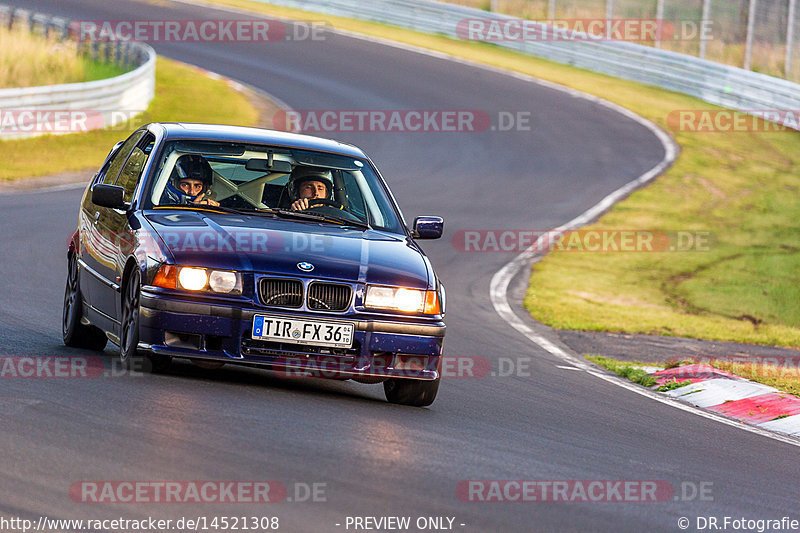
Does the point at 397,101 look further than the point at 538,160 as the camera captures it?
Yes

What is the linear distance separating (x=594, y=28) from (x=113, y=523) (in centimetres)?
3832

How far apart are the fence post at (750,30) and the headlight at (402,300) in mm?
30076

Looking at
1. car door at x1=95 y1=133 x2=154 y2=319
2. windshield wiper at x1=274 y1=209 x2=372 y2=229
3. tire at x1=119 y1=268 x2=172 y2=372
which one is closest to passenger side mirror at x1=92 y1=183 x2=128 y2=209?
car door at x1=95 y1=133 x2=154 y2=319

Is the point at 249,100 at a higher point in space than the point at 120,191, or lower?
lower

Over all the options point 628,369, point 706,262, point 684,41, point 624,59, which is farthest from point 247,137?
point 624,59

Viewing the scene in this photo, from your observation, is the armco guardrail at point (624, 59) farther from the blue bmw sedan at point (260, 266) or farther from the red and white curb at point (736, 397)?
the blue bmw sedan at point (260, 266)

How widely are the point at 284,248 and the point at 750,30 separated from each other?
30659 millimetres

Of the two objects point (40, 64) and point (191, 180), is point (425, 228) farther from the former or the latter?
point (40, 64)

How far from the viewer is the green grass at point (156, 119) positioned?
22.0 m

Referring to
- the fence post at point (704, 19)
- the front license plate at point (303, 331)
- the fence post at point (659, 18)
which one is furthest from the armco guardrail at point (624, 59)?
the front license plate at point (303, 331)

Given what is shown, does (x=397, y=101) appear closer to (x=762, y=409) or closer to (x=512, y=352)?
(x=512, y=352)

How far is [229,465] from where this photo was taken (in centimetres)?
572

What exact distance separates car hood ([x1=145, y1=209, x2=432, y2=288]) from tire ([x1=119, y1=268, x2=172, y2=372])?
1.18ft

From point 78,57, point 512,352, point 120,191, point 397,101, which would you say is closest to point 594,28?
point 397,101
